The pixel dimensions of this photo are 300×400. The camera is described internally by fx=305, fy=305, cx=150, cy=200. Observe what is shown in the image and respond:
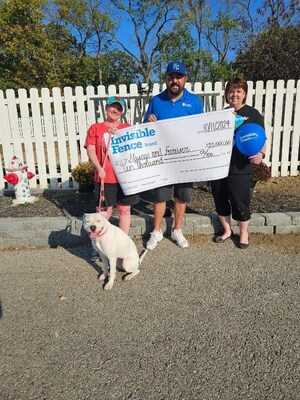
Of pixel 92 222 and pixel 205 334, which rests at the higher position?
pixel 92 222

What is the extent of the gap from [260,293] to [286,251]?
3.55 feet

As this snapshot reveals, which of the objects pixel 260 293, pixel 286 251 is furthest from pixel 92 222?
pixel 286 251

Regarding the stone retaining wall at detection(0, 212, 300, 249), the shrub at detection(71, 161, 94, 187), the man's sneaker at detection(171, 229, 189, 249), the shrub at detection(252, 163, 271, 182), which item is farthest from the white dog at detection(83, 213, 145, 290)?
the shrub at detection(252, 163, 271, 182)

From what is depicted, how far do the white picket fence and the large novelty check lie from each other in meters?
2.99

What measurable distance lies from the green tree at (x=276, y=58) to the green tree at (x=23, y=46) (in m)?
19.2

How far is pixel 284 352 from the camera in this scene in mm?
2268

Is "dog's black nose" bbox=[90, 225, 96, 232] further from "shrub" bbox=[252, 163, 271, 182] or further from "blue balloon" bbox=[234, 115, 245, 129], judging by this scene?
"shrub" bbox=[252, 163, 271, 182]

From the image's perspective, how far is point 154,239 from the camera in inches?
158

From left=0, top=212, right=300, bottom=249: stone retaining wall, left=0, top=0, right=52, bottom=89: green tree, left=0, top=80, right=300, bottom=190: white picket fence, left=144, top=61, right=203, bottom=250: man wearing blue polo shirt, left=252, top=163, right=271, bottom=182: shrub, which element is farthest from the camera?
left=0, top=0, right=52, bottom=89: green tree

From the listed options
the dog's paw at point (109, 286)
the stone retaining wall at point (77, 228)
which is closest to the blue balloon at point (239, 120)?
the stone retaining wall at point (77, 228)

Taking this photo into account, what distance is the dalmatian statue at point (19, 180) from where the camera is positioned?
210 inches

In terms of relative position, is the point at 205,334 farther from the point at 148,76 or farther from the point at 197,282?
the point at 148,76

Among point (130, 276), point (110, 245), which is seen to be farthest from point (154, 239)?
point (110, 245)

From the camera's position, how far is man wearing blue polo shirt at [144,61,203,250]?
3.48 meters
